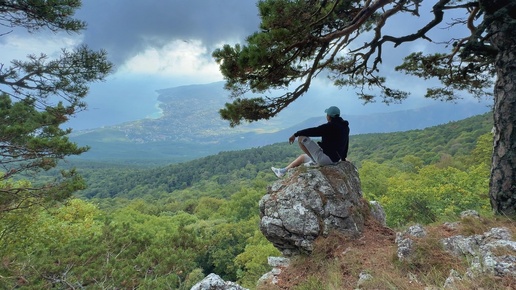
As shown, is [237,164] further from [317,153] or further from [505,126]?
[505,126]

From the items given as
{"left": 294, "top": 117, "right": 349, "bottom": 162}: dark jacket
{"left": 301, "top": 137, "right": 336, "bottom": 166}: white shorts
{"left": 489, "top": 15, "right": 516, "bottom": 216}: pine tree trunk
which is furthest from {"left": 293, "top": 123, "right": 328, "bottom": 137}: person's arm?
{"left": 489, "top": 15, "right": 516, "bottom": 216}: pine tree trunk

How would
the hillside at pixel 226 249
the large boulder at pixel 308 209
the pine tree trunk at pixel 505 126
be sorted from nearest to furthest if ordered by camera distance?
the hillside at pixel 226 249, the pine tree trunk at pixel 505 126, the large boulder at pixel 308 209

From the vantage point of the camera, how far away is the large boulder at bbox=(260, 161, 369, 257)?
461cm

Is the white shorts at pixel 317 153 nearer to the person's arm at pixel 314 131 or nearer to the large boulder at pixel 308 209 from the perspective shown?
the large boulder at pixel 308 209

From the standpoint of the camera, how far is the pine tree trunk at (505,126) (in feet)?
13.9

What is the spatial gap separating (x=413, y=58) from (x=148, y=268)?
25.9 feet

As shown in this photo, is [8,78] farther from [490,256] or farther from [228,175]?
[228,175]

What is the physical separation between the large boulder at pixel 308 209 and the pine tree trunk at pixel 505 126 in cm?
199

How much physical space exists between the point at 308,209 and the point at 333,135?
1.42 metres

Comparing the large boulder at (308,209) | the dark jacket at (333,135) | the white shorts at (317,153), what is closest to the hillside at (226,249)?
the large boulder at (308,209)

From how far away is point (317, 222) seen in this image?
464cm

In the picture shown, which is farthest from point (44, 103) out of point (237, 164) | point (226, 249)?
point (237, 164)

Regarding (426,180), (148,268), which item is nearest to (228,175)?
(426,180)

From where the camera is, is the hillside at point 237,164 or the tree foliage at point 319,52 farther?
the hillside at point 237,164
